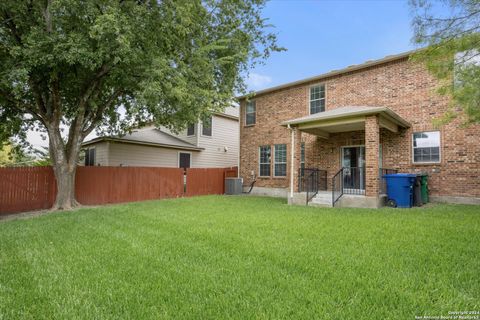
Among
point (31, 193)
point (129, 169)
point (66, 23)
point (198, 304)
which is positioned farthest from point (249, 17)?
point (198, 304)

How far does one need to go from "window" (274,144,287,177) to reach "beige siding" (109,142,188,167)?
6.23 metres

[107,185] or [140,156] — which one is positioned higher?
[140,156]

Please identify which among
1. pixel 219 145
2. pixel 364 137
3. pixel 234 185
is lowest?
pixel 234 185

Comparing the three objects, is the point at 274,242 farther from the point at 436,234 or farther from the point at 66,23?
the point at 66,23

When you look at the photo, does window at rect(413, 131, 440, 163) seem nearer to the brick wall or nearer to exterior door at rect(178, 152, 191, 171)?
the brick wall

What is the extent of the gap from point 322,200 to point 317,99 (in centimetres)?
539

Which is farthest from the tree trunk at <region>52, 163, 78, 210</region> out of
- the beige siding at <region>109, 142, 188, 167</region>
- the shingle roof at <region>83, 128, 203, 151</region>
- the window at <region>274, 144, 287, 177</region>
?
the window at <region>274, 144, 287, 177</region>

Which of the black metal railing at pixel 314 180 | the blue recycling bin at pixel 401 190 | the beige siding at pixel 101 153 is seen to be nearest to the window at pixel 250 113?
the black metal railing at pixel 314 180

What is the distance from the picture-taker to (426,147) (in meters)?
10.2

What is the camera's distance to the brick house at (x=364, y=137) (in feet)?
30.8

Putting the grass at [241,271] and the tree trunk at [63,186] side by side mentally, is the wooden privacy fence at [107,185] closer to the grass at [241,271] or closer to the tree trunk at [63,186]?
the tree trunk at [63,186]

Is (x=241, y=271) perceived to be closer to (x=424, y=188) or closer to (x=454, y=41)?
(x=454, y=41)

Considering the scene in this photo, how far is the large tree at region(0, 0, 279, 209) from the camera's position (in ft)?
25.2

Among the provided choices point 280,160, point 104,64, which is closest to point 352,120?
point 280,160
